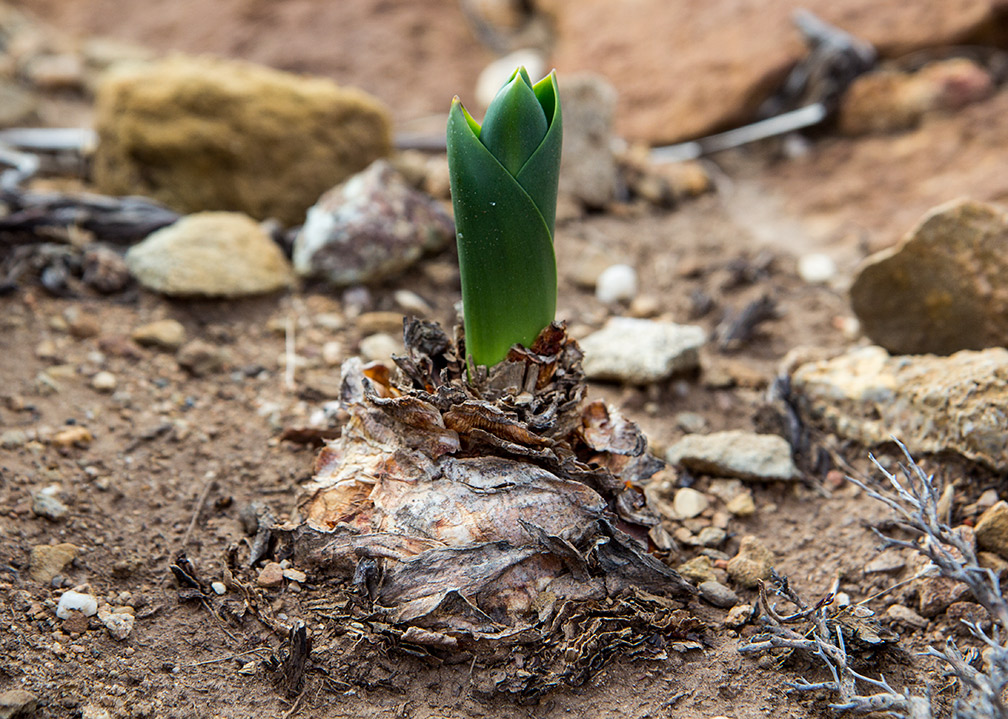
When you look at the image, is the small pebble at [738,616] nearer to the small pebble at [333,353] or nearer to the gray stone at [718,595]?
the gray stone at [718,595]

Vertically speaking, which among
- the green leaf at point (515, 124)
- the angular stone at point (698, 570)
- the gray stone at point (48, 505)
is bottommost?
the angular stone at point (698, 570)

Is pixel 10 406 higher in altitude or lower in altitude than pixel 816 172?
higher

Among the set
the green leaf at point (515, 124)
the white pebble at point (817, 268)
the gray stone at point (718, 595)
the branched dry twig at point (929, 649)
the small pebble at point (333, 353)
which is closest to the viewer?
the branched dry twig at point (929, 649)

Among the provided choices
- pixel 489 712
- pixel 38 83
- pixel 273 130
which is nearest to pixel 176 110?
pixel 273 130

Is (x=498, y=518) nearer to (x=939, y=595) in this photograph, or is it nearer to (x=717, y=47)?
(x=939, y=595)

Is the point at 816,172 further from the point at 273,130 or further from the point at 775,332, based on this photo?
the point at 273,130

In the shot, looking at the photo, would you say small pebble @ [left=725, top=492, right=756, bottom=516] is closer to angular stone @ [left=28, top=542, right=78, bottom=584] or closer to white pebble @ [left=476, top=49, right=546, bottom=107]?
angular stone @ [left=28, top=542, right=78, bottom=584]

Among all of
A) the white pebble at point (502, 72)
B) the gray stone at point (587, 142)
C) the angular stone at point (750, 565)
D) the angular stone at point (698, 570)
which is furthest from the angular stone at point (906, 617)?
the white pebble at point (502, 72)
